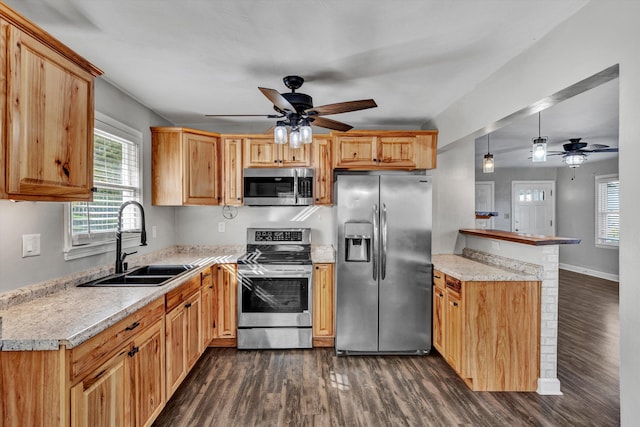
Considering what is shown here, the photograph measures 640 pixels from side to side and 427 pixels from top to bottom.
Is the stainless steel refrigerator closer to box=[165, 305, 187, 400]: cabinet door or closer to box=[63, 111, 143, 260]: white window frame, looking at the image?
box=[165, 305, 187, 400]: cabinet door

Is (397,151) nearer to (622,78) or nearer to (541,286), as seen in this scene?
(541,286)

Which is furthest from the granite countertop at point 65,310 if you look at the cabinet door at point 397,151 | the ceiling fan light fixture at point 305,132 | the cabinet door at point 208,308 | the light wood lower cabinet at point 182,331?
the cabinet door at point 397,151

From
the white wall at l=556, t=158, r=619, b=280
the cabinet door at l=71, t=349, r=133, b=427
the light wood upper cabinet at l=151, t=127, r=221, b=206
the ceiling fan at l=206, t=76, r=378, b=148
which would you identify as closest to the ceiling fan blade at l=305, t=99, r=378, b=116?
the ceiling fan at l=206, t=76, r=378, b=148

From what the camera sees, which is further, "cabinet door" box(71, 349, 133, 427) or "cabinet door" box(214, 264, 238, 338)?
"cabinet door" box(214, 264, 238, 338)

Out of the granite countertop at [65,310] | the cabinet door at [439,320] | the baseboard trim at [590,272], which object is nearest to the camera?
the granite countertop at [65,310]

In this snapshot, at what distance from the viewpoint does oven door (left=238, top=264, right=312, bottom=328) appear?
3346mm

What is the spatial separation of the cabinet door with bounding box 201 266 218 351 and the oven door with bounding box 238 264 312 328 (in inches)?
10.4

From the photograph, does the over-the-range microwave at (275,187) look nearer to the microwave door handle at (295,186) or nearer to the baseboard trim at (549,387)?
the microwave door handle at (295,186)

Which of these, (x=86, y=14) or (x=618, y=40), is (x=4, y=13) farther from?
(x=618, y=40)

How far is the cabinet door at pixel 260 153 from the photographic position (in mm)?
3697

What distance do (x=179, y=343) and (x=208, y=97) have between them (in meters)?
2.10

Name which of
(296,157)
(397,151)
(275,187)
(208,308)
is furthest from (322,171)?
(208,308)

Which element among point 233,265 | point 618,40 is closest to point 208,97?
point 233,265

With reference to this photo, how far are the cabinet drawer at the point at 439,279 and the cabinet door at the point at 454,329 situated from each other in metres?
0.12
